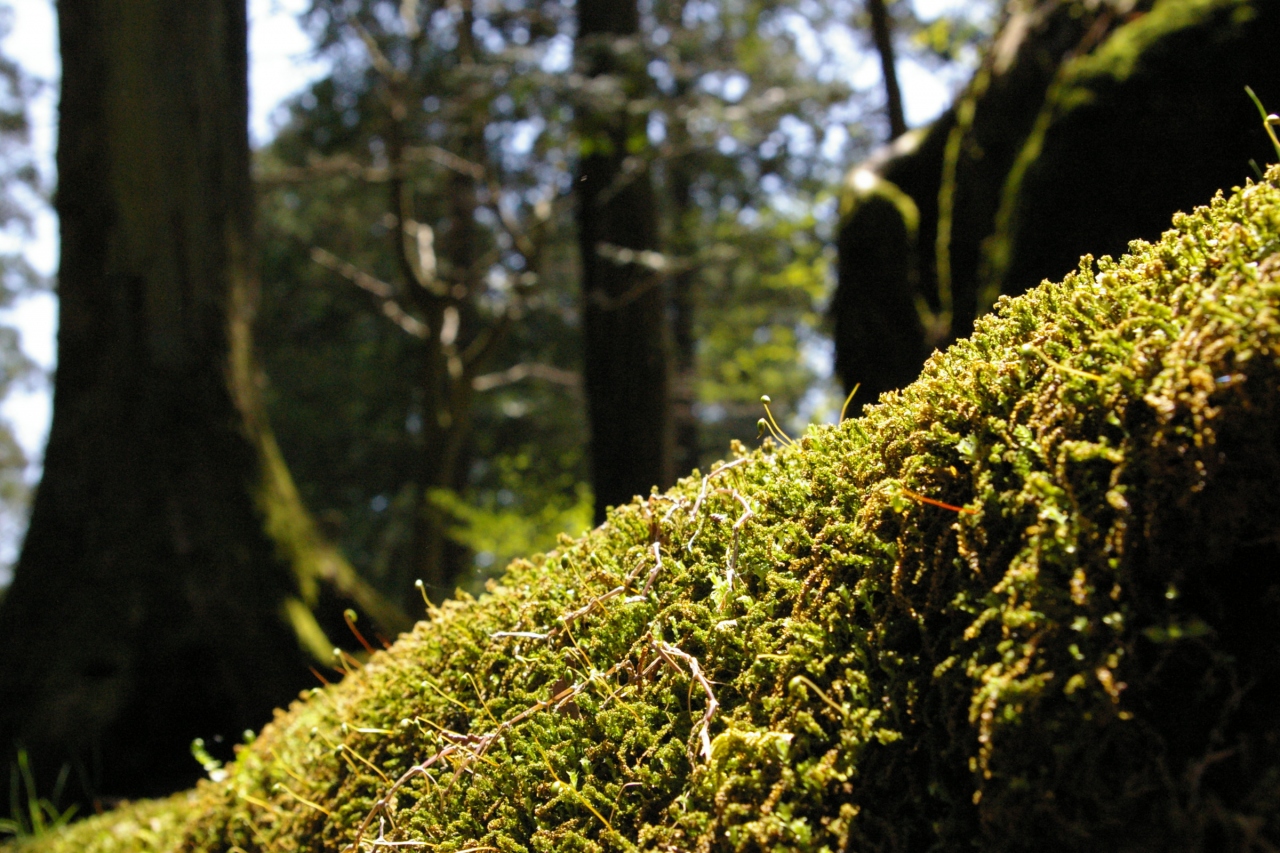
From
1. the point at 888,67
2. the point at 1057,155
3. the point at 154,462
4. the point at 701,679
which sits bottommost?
the point at 701,679

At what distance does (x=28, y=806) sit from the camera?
4320 mm

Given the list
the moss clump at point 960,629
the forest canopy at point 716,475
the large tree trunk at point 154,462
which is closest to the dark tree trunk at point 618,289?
the forest canopy at point 716,475

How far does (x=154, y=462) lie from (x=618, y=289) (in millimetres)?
3787

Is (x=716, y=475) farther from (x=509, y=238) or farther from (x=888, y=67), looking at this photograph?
(x=509, y=238)

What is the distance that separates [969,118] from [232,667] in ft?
15.1

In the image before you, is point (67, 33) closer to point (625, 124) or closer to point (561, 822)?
point (625, 124)

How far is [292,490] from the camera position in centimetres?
553

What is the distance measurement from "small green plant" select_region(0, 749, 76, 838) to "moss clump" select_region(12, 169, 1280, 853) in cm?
300

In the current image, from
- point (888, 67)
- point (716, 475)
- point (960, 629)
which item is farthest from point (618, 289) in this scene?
point (960, 629)

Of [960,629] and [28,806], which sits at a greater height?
[960,629]

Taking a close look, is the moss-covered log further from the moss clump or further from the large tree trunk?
the large tree trunk

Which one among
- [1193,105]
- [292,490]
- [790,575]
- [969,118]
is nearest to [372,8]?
[292,490]

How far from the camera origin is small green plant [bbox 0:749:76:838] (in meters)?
3.95

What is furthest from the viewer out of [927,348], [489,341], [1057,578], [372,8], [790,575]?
[372,8]
